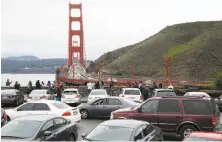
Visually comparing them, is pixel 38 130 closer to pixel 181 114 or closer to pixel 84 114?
pixel 181 114

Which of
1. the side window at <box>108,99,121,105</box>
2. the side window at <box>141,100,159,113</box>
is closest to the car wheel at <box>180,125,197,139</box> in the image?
the side window at <box>141,100,159,113</box>

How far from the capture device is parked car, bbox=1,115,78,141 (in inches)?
384

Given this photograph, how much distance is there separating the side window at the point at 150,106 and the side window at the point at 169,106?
17cm

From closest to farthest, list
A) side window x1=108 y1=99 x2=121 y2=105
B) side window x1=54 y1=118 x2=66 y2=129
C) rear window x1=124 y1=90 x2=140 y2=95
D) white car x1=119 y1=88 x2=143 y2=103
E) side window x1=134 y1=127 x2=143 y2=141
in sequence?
side window x1=134 y1=127 x2=143 y2=141 → side window x1=54 y1=118 x2=66 y2=129 → side window x1=108 y1=99 x2=121 y2=105 → white car x1=119 y1=88 x2=143 y2=103 → rear window x1=124 y1=90 x2=140 y2=95

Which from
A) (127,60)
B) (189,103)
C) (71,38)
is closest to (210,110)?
(189,103)

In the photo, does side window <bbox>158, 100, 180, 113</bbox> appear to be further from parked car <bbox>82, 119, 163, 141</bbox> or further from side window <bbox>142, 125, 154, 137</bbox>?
parked car <bbox>82, 119, 163, 141</bbox>

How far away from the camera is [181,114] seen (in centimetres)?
1283

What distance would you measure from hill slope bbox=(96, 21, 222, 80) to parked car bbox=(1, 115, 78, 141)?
99.5 meters

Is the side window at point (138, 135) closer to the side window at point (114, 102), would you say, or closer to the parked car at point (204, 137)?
the parked car at point (204, 137)

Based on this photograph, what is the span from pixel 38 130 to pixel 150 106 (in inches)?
192

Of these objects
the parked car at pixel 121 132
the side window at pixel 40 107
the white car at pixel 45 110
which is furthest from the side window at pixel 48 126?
the side window at pixel 40 107

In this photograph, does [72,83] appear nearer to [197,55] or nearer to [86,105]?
[86,105]

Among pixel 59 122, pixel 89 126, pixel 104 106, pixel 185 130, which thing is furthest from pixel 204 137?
pixel 104 106

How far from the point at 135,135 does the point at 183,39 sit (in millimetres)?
169985
